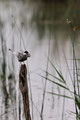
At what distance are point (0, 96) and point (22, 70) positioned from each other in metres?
1.61

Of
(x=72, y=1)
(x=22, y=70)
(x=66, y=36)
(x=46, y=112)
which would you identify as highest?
(x=72, y=1)

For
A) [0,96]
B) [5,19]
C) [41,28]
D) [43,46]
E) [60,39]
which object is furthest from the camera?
[5,19]

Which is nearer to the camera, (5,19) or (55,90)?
(55,90)

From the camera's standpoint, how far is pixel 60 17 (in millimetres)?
11156

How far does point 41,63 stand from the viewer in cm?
638

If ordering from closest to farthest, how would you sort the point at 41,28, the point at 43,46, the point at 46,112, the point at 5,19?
the point at 46,112
the point at 43,46
the point at 41,28
the point at 5,19

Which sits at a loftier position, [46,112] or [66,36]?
[66,36]

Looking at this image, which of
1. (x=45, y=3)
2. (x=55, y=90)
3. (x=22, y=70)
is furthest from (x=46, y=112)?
(x=45, y=3)

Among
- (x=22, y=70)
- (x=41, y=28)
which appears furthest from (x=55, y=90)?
(x=41, y=28)

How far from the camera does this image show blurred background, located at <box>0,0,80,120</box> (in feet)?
13.8

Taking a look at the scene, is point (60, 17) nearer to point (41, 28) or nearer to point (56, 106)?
point (41, 28)

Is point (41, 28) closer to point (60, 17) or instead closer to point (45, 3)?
point (60, 17)

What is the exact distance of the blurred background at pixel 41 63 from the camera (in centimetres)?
420

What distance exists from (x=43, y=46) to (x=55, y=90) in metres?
2.90
